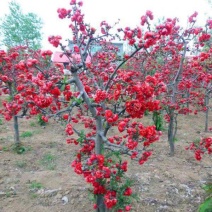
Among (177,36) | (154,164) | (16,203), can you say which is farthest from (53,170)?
(177,36)

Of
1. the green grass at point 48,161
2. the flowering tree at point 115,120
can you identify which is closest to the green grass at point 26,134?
the green grass at point 48,161

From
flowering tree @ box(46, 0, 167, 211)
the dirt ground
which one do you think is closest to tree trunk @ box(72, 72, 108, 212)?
flowering tree @ box(46, 0, 167, 211)

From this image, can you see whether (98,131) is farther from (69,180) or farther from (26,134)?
(26,134)

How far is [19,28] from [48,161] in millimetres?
16746

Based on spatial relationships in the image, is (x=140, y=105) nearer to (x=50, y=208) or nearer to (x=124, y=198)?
(x=124, y=198)

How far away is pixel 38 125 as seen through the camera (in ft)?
26.0

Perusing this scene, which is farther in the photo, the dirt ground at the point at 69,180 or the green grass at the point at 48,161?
the green grass at the point at 48,161

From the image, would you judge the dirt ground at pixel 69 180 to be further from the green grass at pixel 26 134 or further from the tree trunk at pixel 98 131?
the tree trunk at pixel 98 131

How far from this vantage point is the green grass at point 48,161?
491 cm

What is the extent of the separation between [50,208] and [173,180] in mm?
2286

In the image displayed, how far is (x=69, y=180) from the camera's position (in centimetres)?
425

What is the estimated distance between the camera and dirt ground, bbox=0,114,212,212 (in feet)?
11.8

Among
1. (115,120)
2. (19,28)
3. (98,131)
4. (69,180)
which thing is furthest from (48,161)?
(19,28)

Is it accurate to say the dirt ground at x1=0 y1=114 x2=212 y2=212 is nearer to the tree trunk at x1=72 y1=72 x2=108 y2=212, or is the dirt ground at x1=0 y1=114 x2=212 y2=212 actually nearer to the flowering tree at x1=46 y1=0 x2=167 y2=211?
the tree trunk at x1=72 y1=72 x2=108 y2=212
